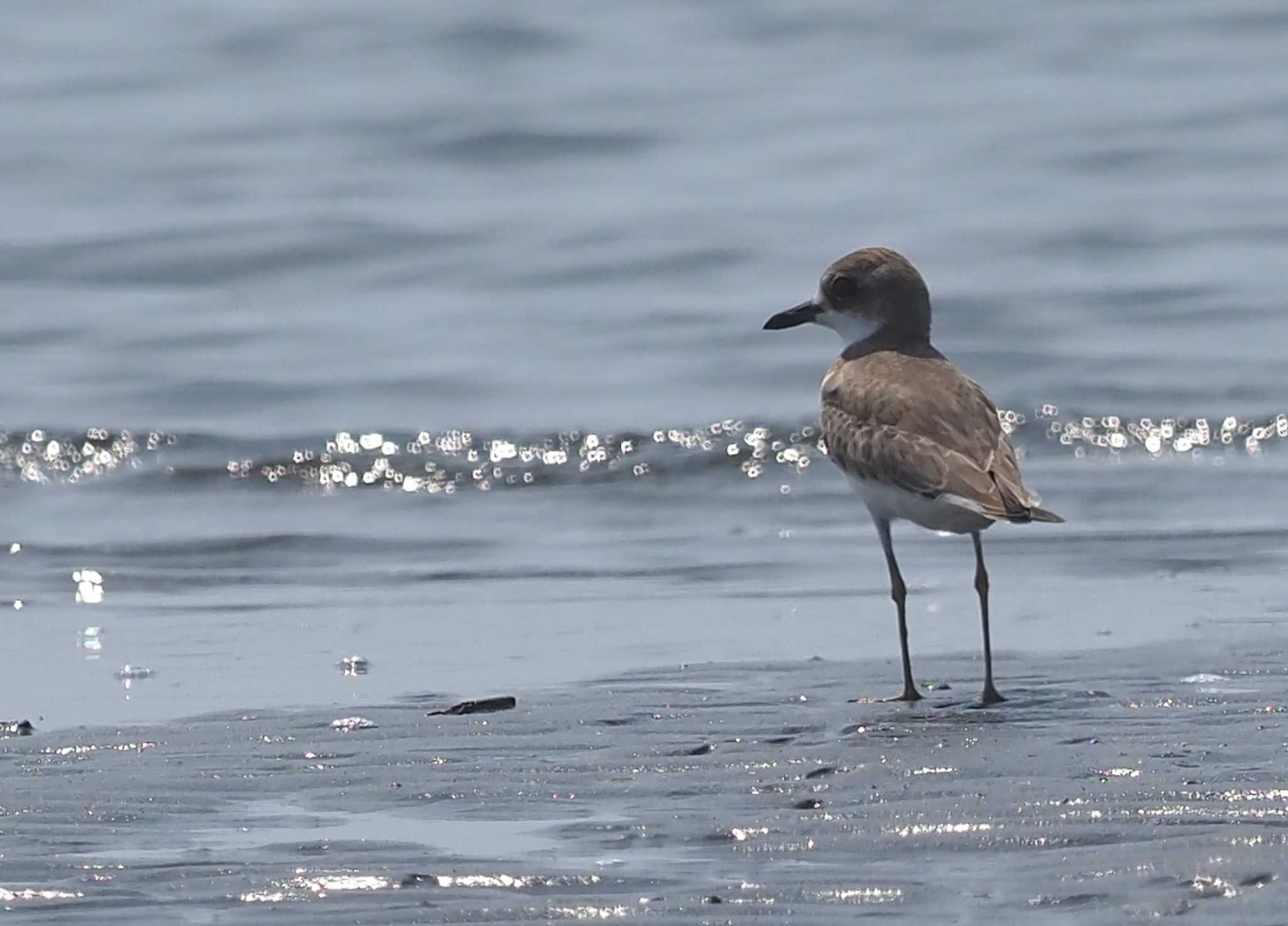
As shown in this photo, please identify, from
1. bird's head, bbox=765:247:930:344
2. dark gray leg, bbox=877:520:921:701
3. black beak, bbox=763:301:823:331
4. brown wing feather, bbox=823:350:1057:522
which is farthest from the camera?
black beak, bbox=763:301:823:331

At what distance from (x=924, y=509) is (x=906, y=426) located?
27 centimetres

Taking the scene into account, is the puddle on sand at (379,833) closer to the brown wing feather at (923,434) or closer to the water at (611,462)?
the water at (611,462)

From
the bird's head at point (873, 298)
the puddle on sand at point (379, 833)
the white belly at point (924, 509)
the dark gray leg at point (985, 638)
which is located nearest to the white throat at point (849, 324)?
the bird's head at point (873, 298)

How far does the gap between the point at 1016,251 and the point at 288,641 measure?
8.75m

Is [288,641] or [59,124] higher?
[59,124]

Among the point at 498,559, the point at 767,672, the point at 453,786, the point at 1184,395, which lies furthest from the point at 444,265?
the point at 453,786

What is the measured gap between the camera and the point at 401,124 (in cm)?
1972

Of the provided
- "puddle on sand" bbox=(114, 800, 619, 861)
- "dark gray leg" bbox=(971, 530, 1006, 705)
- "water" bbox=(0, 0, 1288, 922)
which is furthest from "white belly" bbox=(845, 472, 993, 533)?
"puddle on sand" bbox=(114, 800, 619, 861)

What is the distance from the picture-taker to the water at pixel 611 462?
15.6 ft

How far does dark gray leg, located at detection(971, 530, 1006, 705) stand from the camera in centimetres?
628

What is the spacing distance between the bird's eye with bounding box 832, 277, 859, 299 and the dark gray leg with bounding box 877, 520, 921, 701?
0.93 metres

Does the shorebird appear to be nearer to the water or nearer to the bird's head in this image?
the bird's head

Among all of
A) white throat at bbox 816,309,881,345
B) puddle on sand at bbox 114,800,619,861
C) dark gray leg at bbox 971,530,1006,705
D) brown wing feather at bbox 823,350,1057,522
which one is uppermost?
white throat at bbox 816,309,881,345

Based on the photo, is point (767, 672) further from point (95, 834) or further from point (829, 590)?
point (95, 834)
